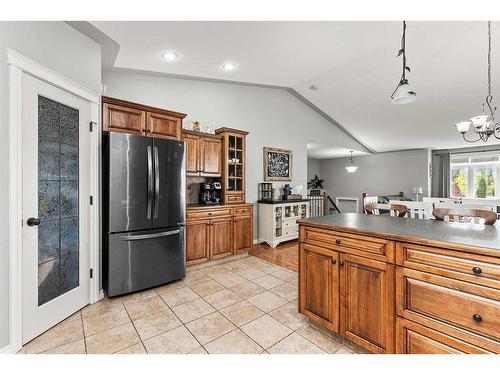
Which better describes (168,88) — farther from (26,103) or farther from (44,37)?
(26,103)

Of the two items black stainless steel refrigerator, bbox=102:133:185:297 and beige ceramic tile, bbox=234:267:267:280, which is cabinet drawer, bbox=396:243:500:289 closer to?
beige ceramic tile, bbox=234:267:267:280

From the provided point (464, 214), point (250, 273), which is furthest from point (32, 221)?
point (464, 214)

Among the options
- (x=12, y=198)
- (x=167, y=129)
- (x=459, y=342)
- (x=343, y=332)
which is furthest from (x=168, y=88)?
(x=459, y=342)

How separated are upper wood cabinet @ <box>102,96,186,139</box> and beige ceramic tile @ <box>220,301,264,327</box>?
7.36 feet

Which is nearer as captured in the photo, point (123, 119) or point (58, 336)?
point (58, 336)

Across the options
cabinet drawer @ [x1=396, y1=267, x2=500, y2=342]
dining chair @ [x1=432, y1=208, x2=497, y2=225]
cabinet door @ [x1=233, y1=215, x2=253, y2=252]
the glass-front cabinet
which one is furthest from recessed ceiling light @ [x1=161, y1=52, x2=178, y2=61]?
dining chair @ [x1=432, y1=208, x2=497, y2=225]

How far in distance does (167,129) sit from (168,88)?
1165mm

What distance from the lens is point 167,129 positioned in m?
3.15

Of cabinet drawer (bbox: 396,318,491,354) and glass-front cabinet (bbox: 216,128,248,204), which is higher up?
A: glass-front cabinet (bbox: 216,128,248,204)

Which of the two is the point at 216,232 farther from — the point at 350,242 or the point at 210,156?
the point at 350,242

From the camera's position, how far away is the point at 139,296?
258cm

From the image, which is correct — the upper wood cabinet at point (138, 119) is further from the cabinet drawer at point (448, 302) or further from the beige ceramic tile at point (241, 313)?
the cabinet drawer at point (448, 302)

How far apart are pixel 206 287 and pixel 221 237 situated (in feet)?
3.13

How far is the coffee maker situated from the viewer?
3.98 meters
